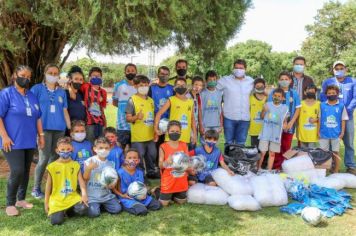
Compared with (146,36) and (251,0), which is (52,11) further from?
(251,0)

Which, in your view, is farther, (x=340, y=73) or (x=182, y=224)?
(x=340, y=73)

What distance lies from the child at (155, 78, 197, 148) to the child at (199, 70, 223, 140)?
2.25ft

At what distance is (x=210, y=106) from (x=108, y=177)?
281 cm

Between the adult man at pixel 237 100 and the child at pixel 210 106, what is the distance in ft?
0.67

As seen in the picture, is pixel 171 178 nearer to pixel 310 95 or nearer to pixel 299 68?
pixel 310 95

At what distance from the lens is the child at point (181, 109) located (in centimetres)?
644

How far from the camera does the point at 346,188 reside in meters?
6.86

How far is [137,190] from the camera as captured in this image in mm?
5355

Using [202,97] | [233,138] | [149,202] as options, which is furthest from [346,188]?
[149,202]

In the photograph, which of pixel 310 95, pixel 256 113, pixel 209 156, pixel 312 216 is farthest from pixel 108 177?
pixel 310 95

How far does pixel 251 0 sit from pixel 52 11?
374 centimetres

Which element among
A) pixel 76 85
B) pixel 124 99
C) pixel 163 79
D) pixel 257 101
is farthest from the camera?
pixel 257 101

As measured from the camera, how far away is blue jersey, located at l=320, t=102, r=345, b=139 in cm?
734

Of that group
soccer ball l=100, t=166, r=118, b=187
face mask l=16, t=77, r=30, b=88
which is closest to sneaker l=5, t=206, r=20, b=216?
soccer ball l=100, t=166, r=118, b=187
